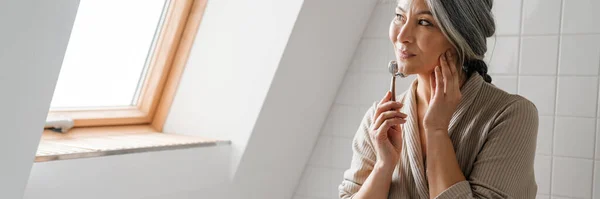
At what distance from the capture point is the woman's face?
1.95 m

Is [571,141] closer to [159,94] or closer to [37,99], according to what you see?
[159,94]

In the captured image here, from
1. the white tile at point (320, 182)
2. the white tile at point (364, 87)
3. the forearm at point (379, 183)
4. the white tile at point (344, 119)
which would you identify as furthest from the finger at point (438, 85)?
the white tile at point (320, 182)

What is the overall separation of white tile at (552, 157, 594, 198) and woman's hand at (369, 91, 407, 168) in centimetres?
84

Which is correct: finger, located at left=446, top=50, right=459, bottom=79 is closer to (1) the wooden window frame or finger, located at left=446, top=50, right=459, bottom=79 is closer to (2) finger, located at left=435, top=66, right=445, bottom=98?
(2) finger, located at left=435, top=66, right=445, bottom=98

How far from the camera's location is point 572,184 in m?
2.56

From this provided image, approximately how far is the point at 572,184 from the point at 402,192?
833mm

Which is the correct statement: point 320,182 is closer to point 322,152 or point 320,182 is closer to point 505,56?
point 322,152

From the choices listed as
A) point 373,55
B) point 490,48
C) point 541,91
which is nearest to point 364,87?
point 373,55

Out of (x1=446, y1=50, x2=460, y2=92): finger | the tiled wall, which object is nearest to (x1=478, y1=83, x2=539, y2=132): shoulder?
(x1=446, y1=50, x2=460, y2=92): finger

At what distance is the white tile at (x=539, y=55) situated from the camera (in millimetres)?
2604

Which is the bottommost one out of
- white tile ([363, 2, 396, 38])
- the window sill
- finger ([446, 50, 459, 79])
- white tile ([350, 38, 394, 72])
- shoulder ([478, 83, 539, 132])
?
the window sill

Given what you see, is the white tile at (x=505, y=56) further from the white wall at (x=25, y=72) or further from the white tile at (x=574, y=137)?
the white wall at (x=25, y=72)

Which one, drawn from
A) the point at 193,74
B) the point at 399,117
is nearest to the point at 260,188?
the point at 193,74

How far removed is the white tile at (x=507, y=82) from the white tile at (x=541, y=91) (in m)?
0.03
